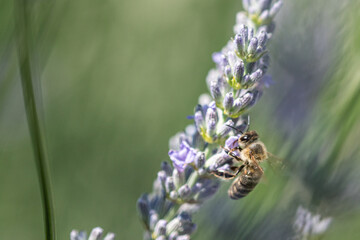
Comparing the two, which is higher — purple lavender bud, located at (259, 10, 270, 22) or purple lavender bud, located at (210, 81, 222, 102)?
purple lavender bud, located at (259, 10, 270, 22)

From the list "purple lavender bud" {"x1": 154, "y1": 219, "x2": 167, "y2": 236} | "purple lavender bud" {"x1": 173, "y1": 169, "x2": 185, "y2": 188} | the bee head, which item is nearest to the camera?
"purple lavender bud" {"x1": 154, "y1": 219, "x2": 167, "y2": 236}

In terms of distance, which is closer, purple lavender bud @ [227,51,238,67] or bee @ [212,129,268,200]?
purple lavender bud @ [227,51,238,67]

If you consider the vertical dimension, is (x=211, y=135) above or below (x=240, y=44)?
below

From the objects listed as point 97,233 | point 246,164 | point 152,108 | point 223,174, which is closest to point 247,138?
point 246,164

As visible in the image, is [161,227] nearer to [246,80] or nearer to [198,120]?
[198,120]

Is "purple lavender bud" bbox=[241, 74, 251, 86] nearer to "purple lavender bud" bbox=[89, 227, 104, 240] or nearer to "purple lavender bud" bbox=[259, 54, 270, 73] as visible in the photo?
"purple lavender bud" bbox=[259, 54, 270, 73]

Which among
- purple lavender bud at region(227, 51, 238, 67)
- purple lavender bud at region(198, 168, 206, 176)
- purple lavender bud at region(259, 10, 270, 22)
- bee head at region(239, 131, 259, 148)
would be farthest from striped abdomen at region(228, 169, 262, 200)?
purple lavender bud at region(259, 10, 270, 22)
